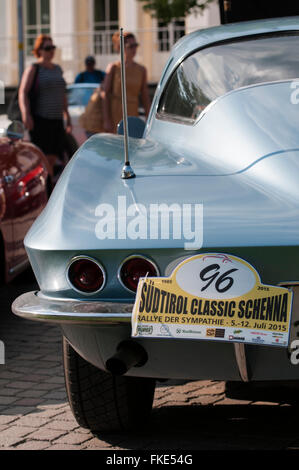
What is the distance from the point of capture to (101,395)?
12.1ft

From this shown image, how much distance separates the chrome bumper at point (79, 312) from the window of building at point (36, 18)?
2706 cm

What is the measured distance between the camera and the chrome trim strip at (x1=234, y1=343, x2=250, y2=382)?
308 cm

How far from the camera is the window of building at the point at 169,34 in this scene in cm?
2714

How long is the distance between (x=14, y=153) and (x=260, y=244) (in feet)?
11.8

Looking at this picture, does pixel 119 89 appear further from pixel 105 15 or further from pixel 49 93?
pixel 105 15

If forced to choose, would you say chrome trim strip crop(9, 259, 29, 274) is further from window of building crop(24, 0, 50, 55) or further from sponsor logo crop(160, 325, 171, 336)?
window of building crop(24, 0, 50, 55)

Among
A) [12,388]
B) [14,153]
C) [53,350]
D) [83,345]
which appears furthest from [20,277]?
[83,345]

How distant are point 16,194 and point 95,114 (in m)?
4.02

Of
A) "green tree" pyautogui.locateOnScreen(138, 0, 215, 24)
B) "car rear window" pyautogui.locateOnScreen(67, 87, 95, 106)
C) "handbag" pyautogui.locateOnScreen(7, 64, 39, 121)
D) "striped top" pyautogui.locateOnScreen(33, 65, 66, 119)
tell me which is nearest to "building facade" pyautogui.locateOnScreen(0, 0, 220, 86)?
"green tree" pyautogui.locateOnScreen(138, 0, 215, 24)

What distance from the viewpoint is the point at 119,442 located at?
3721 mm

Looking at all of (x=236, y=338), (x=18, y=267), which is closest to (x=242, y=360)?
(x=236, y=338)

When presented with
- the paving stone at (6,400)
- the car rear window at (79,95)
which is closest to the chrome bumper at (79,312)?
the paving stone at (6,400)

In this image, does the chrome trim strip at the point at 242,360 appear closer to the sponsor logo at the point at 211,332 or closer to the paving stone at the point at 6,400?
the sponsor logo at the point at 211,332
